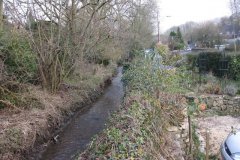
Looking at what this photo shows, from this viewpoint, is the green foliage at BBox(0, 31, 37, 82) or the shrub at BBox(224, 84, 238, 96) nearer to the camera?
the green foliage at BBox(0, 31, 37, 82)

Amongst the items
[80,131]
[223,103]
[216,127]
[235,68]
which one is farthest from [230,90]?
[80,131]

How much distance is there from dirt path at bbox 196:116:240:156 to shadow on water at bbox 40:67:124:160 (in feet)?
9.84

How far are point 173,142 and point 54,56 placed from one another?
8651mm

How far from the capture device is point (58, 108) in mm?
12891

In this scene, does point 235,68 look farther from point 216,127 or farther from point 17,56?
point 17,56

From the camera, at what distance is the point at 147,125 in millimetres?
7023

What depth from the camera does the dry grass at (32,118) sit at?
8.65m

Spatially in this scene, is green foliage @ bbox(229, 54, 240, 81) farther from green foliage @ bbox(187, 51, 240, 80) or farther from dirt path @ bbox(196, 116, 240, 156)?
dirt path @ bbox(196, 116, 240, 156)

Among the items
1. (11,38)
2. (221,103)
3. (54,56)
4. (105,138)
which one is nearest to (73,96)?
(54,56)

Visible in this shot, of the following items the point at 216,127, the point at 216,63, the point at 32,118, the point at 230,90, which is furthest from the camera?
the point at 216,63

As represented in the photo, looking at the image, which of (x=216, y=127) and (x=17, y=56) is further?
(x=17, y=56)

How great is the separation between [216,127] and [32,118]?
223 inches

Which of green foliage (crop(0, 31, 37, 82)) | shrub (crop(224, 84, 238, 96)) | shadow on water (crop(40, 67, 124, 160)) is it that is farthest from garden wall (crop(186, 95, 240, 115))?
green foliage (crop(0, 31, 37, 82))

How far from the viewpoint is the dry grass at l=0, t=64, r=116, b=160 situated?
28.4 feet
